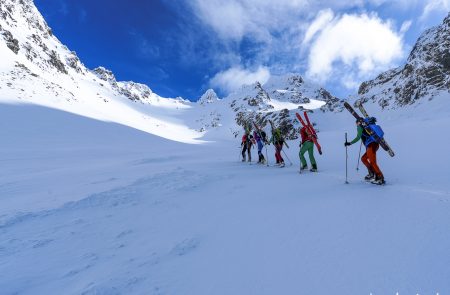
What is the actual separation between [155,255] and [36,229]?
2644 mm

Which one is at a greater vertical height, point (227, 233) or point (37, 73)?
point (37, 73)

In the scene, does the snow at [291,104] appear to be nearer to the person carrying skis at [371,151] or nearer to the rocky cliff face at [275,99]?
the rocky cliff face at [275,99]

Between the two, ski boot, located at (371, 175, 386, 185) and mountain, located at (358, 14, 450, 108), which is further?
mountain, located at (358, 14, 450, 108)


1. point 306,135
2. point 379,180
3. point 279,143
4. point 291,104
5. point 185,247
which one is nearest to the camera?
point 185,247

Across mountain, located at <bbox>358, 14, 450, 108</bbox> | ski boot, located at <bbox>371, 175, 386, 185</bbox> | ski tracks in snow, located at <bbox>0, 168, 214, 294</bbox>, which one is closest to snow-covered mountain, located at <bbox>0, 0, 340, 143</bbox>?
ski boot, located at <bbox>371, 175, 386, 185</bbox>

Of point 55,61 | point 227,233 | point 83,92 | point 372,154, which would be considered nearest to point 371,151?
point 372,154

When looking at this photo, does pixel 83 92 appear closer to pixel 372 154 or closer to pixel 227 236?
pixel 372 154

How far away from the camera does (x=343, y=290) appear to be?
3.08 metres

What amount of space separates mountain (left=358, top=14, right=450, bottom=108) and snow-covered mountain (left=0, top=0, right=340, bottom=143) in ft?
43.0

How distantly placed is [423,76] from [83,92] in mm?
86244

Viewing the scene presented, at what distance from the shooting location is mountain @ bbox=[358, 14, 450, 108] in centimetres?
4766

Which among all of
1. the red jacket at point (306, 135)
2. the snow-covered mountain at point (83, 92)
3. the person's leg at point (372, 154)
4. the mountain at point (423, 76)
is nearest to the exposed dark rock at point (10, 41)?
the snow-covered mountain at point (83, 92)

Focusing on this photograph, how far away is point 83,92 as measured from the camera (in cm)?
8869

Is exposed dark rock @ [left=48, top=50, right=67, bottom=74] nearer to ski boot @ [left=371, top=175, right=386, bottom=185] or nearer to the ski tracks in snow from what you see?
the ski tracks in snow
